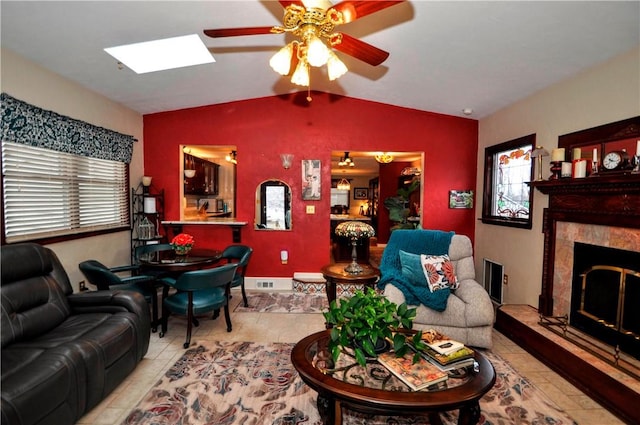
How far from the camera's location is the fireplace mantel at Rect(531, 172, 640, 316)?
238 cm

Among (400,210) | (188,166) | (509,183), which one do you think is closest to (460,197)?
(509,183)

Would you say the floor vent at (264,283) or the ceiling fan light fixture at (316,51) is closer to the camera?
the ceiling fan light fixture at (316,51)

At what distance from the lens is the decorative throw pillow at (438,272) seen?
9.54 feet

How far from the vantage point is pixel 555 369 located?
2.57m

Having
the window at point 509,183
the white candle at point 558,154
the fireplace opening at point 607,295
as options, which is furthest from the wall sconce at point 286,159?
the fireplace opening at point 607,295

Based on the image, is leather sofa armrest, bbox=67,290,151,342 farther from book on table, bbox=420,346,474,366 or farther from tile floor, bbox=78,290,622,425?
book on table, bbox=420,346,474,366

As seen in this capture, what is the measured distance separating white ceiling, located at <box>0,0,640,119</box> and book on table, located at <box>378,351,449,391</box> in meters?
2.45

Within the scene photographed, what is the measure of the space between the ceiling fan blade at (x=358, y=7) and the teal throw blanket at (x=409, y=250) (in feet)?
7.37

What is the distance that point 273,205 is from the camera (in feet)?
17.0

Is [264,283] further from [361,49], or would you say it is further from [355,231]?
[361,49]

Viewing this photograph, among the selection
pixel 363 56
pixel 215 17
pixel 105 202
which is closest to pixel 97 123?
pixel 105 202

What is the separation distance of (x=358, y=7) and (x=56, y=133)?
317 cm

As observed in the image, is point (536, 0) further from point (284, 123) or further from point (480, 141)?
point (284, 123)

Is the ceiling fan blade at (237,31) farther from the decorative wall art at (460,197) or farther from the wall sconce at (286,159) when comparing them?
the decorative wall art at (460,197)
